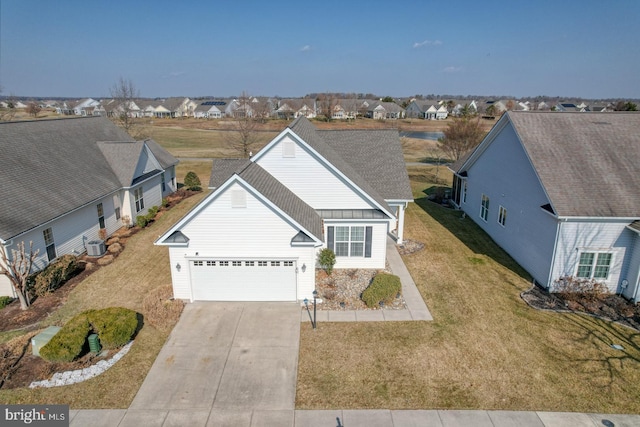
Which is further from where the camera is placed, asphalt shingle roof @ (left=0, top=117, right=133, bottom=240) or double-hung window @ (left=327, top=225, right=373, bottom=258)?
double-hung window @ (left=327, top=225, right=373, bottom=258)

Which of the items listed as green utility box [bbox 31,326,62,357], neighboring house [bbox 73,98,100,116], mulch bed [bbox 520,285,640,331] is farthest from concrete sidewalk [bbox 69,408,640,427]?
neighboring house [bbox 73,98,100,116]

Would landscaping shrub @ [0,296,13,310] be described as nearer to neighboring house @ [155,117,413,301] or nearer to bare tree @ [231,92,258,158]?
neighboring house @ [155,117,413,301]

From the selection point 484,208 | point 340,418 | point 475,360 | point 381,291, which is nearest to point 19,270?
point 340,418

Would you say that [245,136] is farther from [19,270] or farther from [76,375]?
[76,375]

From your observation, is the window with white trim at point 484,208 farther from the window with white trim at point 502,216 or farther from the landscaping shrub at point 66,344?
the landscaping shrub at point 66,344

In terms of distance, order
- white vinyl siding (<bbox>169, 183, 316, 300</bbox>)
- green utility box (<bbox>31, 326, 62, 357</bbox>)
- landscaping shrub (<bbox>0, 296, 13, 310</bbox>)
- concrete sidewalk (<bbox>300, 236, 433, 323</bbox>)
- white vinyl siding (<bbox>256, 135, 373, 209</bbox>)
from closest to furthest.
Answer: green utility box (<bbox>31, 326, 62, 357</bbox>), concrete sidewalk (<bbox>300, 236, 433, 323</bbox>), white vinyl siding (<bbox>169, 183, 316, 300</bbox>), landscaping shrub (<bbox>0, 296, 13, 310</bbox>), white vinyl siding (<bbox>256, 135, 373, 209</bbox>)

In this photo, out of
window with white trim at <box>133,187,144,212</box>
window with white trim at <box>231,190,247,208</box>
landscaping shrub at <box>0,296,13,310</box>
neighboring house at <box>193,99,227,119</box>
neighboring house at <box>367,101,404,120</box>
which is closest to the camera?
window with white trim at <box>231,190,247,208</box>

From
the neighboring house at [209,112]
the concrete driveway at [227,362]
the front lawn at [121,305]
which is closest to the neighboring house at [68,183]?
the front lawn at [121,305]
